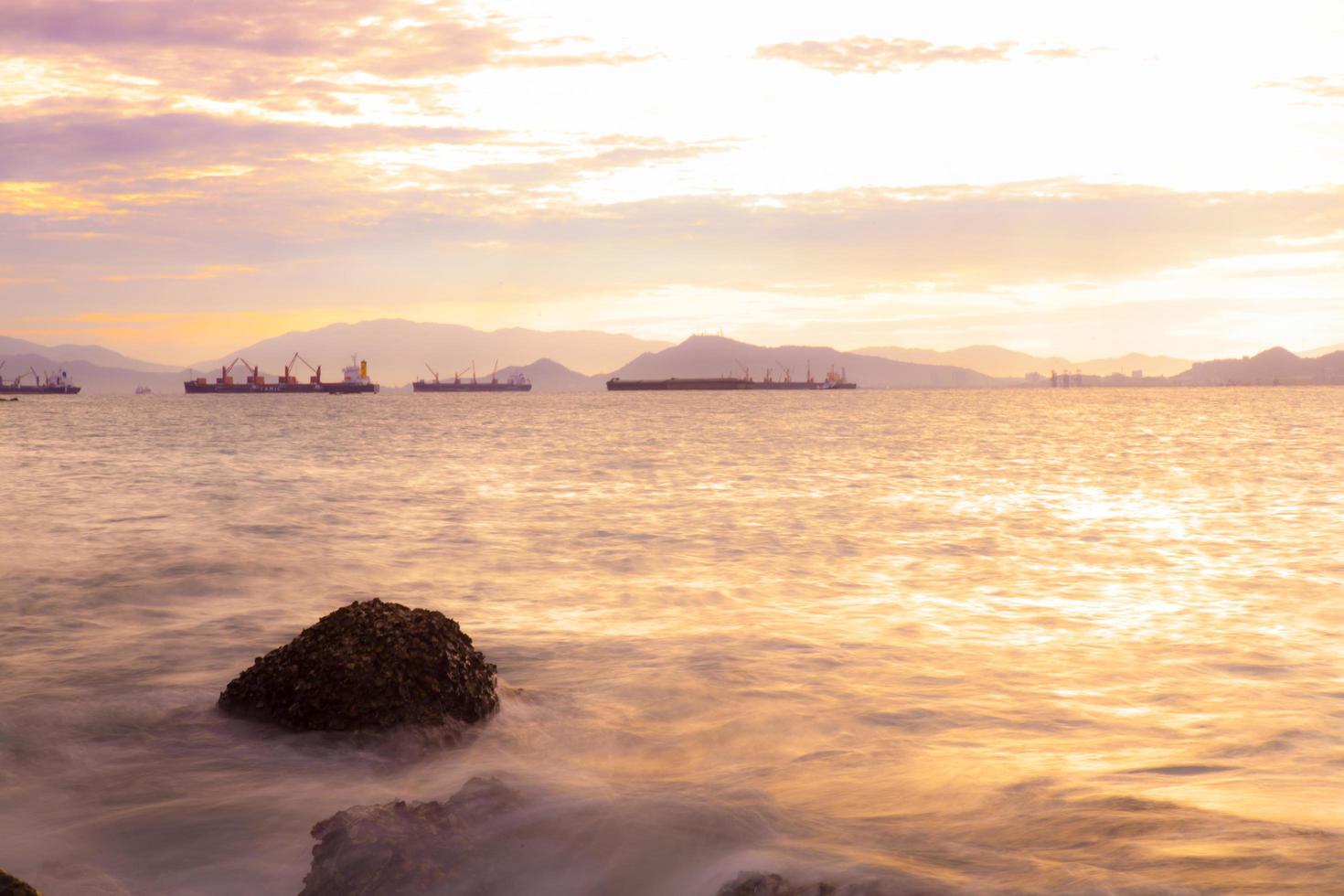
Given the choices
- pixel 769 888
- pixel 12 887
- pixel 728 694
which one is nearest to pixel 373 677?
pixel 728 694

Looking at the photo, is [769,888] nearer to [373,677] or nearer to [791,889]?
[791,889]

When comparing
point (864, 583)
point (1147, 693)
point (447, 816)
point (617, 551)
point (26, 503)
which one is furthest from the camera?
point (26, 503)

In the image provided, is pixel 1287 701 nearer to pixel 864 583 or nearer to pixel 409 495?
pixel 864 583

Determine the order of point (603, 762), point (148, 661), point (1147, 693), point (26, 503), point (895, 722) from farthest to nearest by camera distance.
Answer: point (26, 503) < point (148, 661) < point (1147, 693) < point (895, 722) < point (603, 762)

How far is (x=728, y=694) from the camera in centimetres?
880

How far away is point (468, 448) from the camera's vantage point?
4834cm

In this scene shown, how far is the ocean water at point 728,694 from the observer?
219 inches

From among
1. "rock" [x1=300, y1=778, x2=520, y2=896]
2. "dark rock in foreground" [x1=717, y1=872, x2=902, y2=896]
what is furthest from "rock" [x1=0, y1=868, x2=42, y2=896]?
"dark rock in foreground" [x1=717, y1=872, x2=902, y2=896]

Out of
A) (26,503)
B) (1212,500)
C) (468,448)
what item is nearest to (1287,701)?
(1212,500)

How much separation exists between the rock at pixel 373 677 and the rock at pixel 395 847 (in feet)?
4.68

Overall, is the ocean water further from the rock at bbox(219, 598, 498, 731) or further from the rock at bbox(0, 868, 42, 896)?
the rock at bbox(0, 868, 42, 896)

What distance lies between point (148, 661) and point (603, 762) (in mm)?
5264

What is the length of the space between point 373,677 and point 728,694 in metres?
3.14

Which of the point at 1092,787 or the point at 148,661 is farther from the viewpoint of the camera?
the point at 148,661
